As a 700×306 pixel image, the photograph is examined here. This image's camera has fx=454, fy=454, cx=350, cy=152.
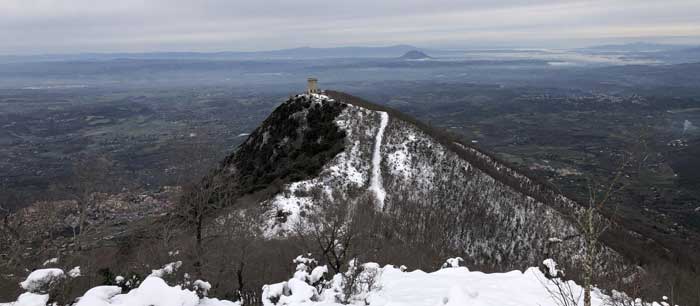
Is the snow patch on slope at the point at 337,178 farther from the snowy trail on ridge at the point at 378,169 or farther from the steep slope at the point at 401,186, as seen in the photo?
the snowy trail on ridge at the point at 378,169

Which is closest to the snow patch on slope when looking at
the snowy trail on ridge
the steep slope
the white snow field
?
the steep slope

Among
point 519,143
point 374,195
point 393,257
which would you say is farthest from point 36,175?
point 519,143

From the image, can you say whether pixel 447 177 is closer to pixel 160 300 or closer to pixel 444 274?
pixel 444 274

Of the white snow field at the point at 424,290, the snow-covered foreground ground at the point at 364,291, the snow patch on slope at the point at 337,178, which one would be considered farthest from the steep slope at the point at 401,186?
A: the snow-covered foreground ground at the point at 364,291

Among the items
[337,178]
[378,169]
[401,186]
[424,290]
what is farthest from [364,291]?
[378,169]

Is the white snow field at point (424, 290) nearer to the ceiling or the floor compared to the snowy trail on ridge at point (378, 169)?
nearer to the ceiling

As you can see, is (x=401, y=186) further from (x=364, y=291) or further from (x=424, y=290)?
(x=364, y=291)
